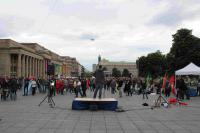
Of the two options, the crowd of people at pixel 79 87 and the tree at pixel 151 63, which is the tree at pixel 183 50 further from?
the tree at pixel 151 63

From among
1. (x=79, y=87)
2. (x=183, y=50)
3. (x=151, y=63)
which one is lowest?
(x=79, y=87)

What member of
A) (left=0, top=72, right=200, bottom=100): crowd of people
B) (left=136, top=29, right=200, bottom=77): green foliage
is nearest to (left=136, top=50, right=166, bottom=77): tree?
(left=136, top=29, right=200, bottom=77): green foliage

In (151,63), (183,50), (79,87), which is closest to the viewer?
(79,87)

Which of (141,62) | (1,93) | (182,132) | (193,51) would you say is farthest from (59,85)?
(141,62)

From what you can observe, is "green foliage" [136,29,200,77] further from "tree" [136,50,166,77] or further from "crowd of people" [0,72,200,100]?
"tree" [136,50,166,77]

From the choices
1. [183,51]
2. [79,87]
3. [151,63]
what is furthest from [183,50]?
[151,63]

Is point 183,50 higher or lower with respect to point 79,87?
higher

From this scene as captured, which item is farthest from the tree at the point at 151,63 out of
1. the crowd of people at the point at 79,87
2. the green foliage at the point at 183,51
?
the crowd of people at the point at 79,87

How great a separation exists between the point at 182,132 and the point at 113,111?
7.56m

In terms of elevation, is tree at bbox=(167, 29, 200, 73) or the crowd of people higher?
tree at bbox=(167, 29, 200, 73)

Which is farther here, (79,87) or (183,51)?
A: (183,51)

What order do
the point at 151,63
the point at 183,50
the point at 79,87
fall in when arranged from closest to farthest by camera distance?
the point at 79,87 < the point at 183,50 < the point at 151,63

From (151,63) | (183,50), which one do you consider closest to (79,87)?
(183,50)

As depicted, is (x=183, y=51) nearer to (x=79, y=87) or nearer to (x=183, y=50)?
(x=183, y=50)
